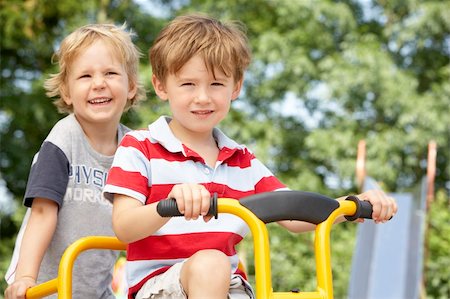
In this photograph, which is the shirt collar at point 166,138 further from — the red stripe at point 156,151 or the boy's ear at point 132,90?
the boy's ear at point 132,90

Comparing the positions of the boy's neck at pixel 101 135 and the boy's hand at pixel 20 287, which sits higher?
the boy's neck at pixel 101 135

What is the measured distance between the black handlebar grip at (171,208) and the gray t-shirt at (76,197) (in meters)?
0.79

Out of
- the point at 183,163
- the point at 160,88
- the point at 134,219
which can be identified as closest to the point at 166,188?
the point at 183,163

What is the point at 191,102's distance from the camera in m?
2.19

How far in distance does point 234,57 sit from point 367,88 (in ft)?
Answer: 32.3

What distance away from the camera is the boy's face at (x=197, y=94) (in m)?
2.17

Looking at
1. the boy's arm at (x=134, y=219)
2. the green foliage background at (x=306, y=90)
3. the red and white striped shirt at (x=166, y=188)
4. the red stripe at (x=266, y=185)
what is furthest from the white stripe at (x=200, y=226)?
the green foliage background at (x=306, y=90)

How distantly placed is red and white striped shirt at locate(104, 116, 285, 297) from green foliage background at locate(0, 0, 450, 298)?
343 inches

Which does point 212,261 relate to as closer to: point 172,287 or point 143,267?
point 172,287

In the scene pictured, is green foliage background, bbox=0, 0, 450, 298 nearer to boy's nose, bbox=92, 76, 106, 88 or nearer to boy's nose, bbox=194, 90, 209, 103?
boy's nose, bbox=92, 76, 106, 88

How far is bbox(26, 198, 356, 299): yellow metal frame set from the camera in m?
1.87

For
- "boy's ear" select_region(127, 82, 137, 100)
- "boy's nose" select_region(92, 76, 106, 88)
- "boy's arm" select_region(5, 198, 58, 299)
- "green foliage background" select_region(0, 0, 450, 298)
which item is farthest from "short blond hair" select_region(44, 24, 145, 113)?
"green foliage background" select_region(0, 0, 450, 298)

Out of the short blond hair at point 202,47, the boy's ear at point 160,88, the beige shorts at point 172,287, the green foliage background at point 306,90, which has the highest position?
the green foliage background at point 306,90

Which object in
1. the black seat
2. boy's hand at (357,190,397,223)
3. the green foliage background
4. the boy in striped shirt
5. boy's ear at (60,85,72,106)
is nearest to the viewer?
the black seat
